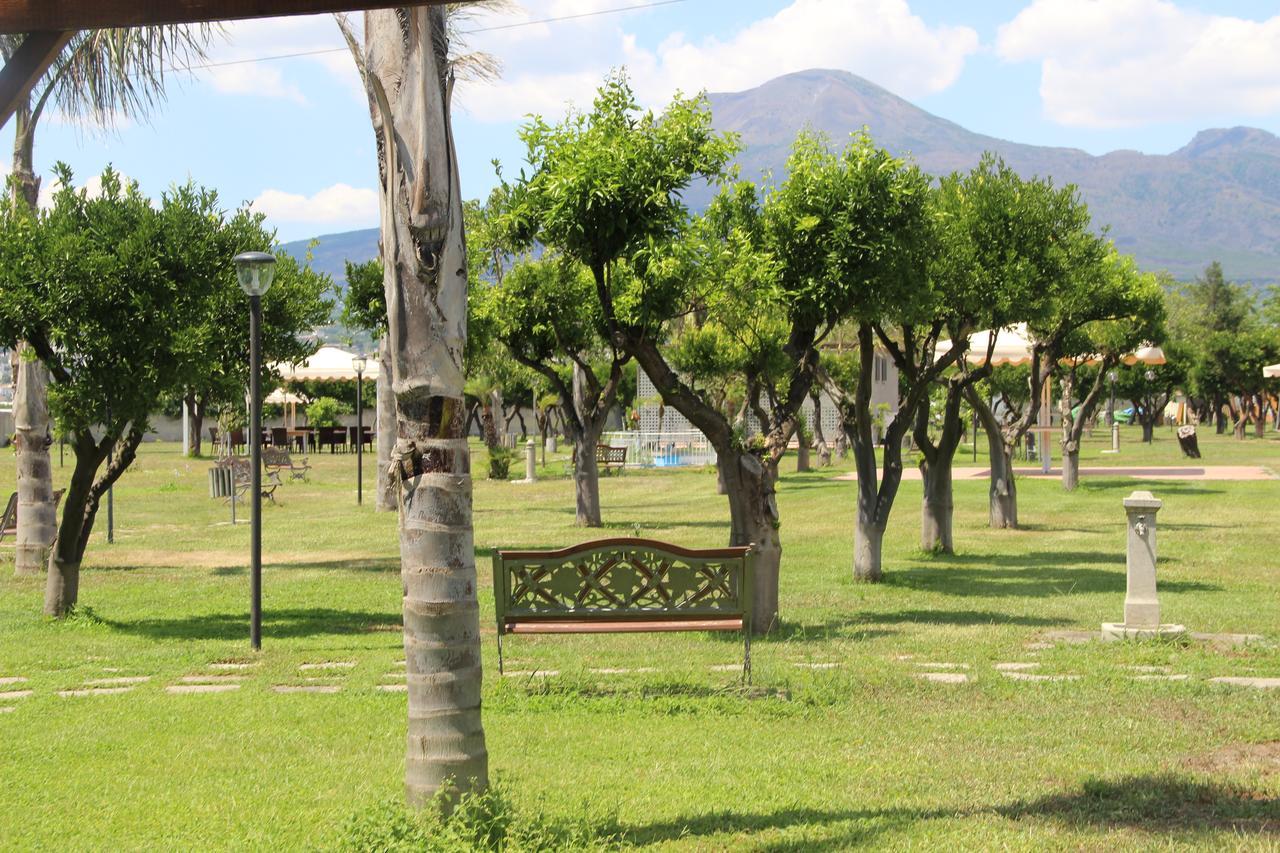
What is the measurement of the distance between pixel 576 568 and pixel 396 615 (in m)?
4.40

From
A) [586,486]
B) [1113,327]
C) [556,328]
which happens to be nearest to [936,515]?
[586,486]

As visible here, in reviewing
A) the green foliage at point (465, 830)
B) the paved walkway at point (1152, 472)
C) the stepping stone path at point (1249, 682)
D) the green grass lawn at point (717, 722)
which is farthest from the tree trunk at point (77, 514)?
the paved walkway at point (1152, 472)

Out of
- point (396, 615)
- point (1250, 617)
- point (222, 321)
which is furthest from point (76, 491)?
point (1250, 617)

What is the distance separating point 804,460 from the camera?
38.8 m

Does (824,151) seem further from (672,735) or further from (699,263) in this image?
(672,735)

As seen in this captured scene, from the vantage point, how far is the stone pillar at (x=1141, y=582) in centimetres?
995

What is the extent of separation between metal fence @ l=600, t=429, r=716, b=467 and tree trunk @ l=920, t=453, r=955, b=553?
75.0 feet

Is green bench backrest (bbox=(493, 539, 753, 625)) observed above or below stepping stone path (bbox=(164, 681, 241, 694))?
above

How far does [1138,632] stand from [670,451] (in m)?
32.5

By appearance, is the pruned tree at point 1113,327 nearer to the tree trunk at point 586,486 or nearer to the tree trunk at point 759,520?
the tree trunk at point 586,486

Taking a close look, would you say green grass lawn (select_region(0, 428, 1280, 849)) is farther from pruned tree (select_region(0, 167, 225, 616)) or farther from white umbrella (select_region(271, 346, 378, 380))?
white umbrella (select_region(271, 346, 378, 380))

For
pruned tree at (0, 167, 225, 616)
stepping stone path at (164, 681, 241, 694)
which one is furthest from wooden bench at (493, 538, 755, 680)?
pruned tree at (0, 167, 225, 616)

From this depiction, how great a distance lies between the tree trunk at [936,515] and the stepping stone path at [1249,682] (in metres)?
9.07

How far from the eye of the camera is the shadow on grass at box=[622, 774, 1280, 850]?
4.93 metres
